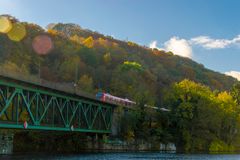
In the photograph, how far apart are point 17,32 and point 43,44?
2630cm

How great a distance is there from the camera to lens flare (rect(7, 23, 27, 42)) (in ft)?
455

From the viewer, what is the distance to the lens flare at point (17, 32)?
138550 mm

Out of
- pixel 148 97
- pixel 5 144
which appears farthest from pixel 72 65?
pixel 5 144

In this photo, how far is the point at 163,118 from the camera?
114 m

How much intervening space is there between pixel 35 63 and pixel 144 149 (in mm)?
56686

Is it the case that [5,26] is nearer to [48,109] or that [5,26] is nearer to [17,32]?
[17,32]

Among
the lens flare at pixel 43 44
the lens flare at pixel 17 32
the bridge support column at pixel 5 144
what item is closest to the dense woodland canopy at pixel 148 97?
the lens flare at pixel 43 44

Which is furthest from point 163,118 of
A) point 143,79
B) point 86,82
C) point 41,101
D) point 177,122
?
point 143,79

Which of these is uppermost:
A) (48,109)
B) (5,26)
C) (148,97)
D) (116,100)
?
(5,26)

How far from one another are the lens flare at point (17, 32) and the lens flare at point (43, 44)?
6.25 metres

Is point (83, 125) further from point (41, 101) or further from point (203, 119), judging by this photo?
point (203, 119)

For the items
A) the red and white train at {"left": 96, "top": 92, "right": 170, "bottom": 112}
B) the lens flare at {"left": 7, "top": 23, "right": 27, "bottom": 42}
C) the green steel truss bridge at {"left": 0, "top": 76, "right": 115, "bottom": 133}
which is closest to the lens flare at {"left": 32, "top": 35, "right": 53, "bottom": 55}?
the lens flare at {"left": 7, "top": 23, "right": 27, "bottom": 42}

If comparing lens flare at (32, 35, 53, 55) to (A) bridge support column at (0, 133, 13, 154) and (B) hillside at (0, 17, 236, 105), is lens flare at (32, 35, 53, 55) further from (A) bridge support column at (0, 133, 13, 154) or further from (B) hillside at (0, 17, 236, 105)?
(A) bridge support column at (0, 133, 13, 154)

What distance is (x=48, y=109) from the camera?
77.0m
